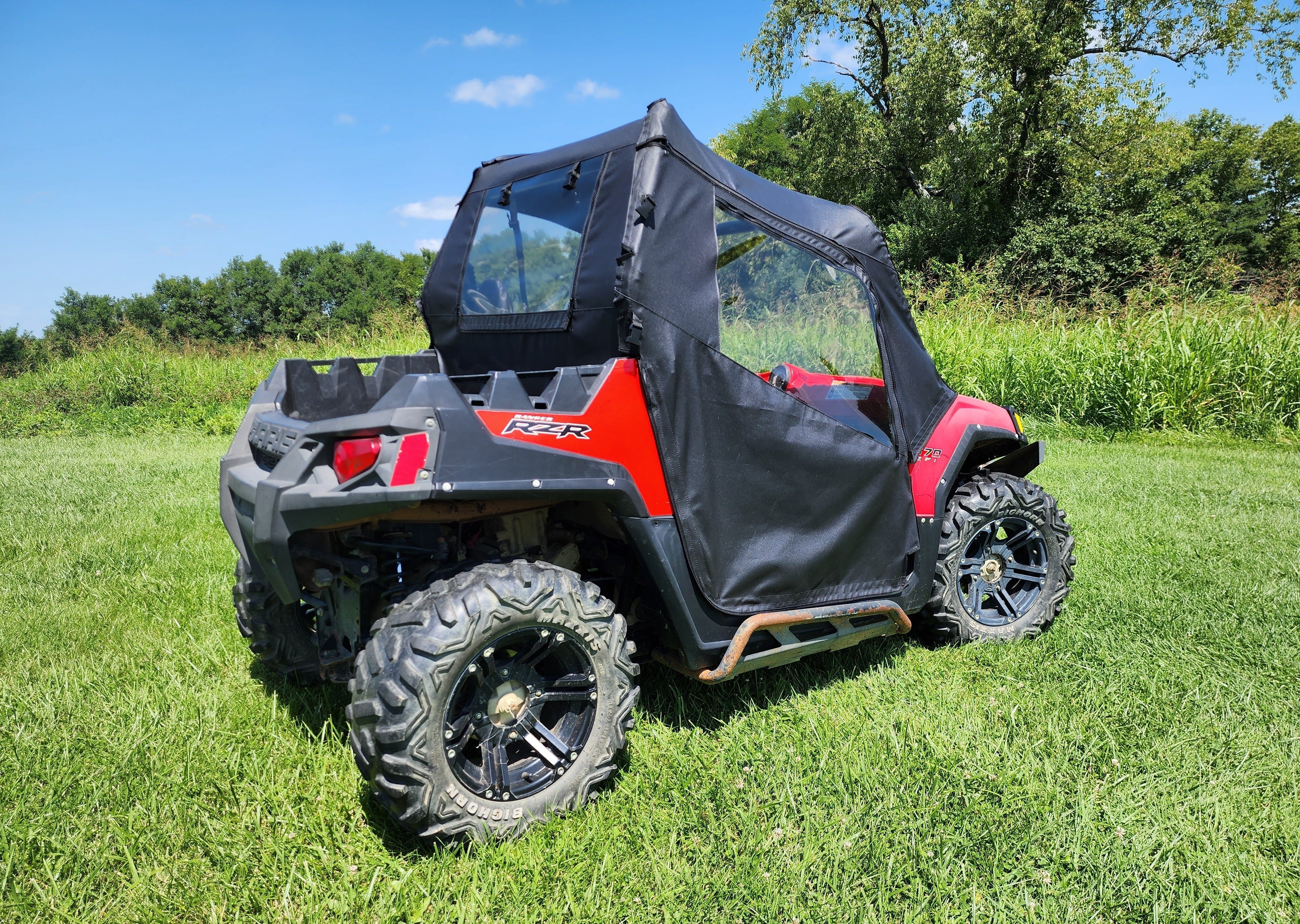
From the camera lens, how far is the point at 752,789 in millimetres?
2705

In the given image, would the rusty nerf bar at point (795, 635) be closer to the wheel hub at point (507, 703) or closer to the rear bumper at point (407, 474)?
the wheel hub at point (507, 703)

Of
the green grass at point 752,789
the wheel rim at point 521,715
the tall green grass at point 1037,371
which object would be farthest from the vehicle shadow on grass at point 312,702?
the tall green grass at point 1037,371

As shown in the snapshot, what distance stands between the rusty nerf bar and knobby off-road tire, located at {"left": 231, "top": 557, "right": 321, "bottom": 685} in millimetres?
1462

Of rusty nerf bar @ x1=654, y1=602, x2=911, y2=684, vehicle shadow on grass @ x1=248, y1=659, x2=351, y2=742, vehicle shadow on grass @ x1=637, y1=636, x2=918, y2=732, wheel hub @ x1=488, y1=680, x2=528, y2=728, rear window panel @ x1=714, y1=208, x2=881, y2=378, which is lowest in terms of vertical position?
vehicle shadow on grass @ x1=637, y1=636, x2=918, y2=732

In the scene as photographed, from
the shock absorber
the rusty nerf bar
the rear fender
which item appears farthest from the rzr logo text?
the rear fender

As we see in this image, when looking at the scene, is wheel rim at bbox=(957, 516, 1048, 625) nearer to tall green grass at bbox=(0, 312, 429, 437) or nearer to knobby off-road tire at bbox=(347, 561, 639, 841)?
knobby off-road tire at bbox=(347, 561, 639, 841)

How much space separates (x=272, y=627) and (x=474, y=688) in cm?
120

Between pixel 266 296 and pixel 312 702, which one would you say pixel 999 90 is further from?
pixel 266 296

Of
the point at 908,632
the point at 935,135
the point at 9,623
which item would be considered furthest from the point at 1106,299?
the point at 9,623

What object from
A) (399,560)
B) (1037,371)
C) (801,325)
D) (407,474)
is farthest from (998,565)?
(1037,371)

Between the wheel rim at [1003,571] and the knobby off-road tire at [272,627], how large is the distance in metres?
2.99

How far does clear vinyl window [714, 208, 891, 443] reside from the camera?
3.01 meters

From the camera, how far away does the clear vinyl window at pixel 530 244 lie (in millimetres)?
3080

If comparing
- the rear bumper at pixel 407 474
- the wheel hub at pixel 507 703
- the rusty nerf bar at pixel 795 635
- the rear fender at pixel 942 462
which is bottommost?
the rusty nerf bar at pixel 795 635
